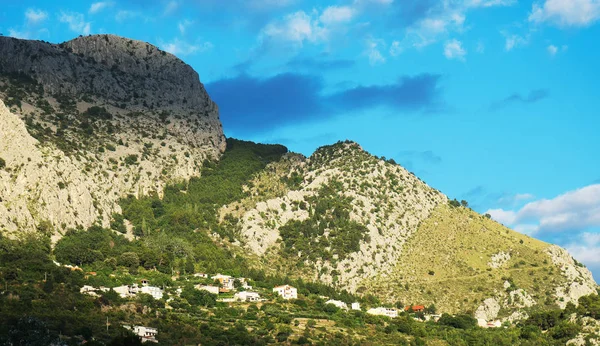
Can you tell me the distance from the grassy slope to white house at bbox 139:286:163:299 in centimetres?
4884

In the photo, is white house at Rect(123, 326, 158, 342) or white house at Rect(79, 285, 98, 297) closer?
white house at Rect(123, 326, 158, 342)

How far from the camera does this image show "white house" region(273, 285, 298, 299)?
554 feet

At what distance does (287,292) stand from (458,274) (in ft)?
127

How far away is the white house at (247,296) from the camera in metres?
162

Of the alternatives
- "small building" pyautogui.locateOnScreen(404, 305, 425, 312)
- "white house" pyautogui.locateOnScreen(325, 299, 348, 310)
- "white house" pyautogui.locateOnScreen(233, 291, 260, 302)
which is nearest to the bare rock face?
"small building" pyautogui.locateOnScreen(404, 305, 425, 312)

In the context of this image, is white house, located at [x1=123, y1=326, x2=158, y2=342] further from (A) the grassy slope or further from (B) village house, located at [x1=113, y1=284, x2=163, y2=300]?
(A) the grassy slope

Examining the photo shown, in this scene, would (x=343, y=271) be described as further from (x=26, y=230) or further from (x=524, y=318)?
(x=26, y=230)

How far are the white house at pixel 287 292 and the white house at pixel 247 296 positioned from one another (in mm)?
5966

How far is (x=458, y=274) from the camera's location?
188m

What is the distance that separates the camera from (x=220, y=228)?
655ft

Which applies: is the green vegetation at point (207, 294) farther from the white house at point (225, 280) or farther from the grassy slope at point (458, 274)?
the white house at point (225, 280)

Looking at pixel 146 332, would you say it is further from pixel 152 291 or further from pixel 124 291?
pixel 152 291

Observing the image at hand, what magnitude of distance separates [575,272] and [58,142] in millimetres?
112182

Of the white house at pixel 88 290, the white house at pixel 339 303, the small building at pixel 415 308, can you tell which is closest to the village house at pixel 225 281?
the white house at pixel 339 303
